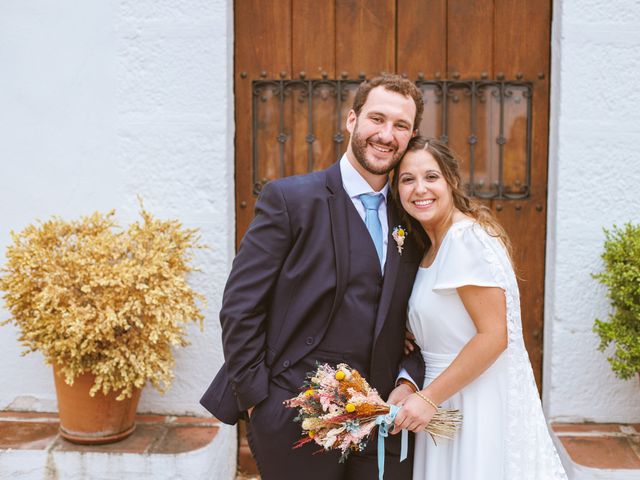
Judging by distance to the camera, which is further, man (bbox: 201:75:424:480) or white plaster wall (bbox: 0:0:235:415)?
white plaster wall (bbox: 0:0:235:415)

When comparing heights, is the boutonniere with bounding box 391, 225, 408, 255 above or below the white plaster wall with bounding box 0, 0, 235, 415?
below

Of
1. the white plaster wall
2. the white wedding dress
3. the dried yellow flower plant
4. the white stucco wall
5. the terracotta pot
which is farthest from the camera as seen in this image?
the white plaster wall

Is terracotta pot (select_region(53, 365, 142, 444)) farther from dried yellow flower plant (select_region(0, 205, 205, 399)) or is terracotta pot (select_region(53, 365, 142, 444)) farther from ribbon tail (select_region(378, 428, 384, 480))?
ribbon tail (select_region(378, 428, 384, 480))

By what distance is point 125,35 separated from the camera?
10.7 ft

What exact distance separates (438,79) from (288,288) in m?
1.68

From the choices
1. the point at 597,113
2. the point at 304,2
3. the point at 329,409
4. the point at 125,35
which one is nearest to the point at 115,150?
the point at 125,35

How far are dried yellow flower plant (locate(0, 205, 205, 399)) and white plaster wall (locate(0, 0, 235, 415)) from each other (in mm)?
303

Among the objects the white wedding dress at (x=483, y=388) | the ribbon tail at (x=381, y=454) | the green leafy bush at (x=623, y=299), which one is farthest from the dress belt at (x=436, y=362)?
the green leafy bush at (x=623, y=299)

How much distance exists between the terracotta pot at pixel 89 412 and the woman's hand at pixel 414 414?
1.47 meters

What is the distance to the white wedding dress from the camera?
2.12 metres

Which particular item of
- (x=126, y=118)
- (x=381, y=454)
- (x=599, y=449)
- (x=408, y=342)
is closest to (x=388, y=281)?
(x=408, y=342)

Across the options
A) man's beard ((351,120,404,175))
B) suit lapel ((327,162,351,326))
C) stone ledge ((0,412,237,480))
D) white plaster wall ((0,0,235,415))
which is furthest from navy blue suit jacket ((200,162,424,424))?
white plaster wall ((0,0,235,415))

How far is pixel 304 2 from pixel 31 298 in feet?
6.38

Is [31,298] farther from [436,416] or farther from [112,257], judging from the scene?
[436,416]
